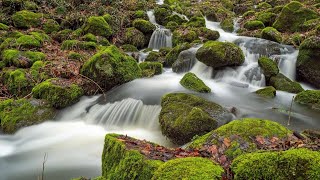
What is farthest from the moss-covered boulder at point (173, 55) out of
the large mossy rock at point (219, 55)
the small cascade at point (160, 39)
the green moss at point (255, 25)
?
the green moss at point (255, 25)

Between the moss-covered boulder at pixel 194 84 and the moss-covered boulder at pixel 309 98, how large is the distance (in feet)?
9.02

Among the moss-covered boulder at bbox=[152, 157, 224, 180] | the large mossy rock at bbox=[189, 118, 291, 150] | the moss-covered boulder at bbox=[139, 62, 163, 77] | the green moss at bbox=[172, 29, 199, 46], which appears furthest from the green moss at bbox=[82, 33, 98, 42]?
the moss-covered boulder at bbox=[152, 157, 224, 180]

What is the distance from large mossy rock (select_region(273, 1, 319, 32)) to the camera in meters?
16.1

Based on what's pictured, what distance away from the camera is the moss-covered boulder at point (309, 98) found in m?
9.41

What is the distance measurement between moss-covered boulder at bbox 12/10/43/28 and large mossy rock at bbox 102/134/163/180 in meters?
12.6

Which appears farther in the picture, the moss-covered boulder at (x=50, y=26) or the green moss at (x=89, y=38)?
the moss-covered boulder at (x=50, y=26)

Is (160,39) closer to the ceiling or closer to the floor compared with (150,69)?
closer to the ceiling

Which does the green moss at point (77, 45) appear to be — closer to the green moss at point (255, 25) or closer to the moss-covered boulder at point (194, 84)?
the moss-covered boulder at point (194, 84)

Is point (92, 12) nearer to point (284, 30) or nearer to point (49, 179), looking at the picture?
point (284, 30)

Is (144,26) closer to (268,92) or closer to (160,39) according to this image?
(160,39)

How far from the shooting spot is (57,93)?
9.18 m

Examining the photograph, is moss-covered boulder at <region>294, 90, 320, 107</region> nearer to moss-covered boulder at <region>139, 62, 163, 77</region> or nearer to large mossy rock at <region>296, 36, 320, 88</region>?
large mossy rock at <region>296, 36, 320, 88</region>

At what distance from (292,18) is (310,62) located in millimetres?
5400

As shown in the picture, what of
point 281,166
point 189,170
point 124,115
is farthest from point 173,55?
point 281,166
